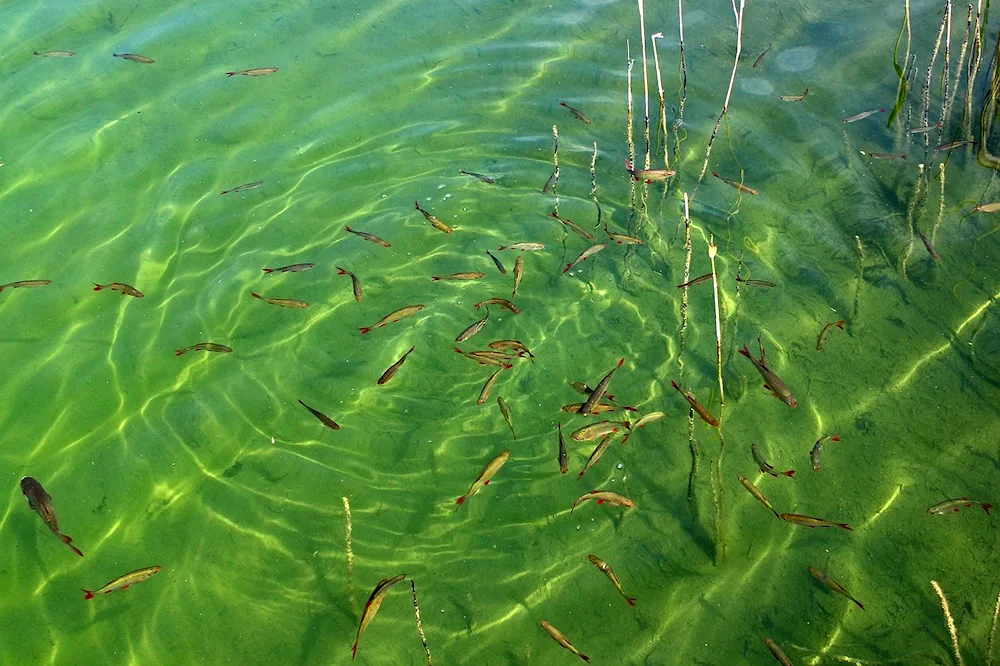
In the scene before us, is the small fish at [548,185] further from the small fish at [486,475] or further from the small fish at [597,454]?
the small fish at [486,475]

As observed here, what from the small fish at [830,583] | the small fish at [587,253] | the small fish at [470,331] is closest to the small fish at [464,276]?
the small fish at [470,331]

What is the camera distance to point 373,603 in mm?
3783

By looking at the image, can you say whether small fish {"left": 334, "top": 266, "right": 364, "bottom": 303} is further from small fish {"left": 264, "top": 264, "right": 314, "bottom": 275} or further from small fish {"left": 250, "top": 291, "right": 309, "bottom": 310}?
small fish {"left": 250, "top": 291, "right": 309, "bottom": 310}

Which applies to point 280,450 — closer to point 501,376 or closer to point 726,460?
point 501,376

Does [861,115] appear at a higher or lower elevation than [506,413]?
higher

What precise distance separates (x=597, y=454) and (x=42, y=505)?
3.07 m

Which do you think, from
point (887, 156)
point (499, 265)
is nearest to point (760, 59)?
point (887, 156)

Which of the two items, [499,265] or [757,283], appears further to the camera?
[499,265]

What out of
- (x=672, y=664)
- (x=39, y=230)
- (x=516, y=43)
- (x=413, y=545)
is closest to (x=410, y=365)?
(x=413, y=545)

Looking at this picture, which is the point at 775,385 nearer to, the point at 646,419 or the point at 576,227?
the point at 646,419

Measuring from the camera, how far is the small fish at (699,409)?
13.8 feet

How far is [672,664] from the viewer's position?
12.0 ft

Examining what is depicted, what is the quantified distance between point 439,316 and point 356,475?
129 centimetres

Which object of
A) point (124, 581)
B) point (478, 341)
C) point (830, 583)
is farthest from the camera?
point (478, 341)
